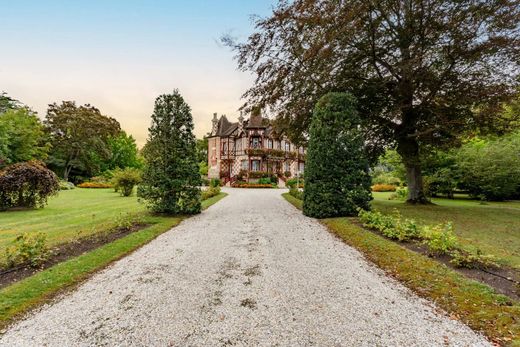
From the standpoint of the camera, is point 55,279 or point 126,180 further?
point 126,180

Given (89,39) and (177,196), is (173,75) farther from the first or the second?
(177,196)

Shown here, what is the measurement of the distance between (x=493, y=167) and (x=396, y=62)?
10412 millimetres

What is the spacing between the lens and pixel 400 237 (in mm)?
6316

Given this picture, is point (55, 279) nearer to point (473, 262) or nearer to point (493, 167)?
point (473, 262)

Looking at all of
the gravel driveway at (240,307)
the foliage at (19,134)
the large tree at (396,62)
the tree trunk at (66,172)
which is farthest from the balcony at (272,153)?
the gravel driveway at (240,307)

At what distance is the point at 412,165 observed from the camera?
13.8 m

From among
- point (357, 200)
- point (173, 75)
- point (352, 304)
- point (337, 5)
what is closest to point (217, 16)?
point (173, 75)

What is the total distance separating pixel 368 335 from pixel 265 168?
35328 mm

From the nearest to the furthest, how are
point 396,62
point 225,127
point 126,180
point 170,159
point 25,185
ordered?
1. point 170,159
2. point 396,62
3. point 25,185
4. point 126,180
5. point 225,127

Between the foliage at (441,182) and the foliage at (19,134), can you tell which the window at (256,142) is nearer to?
the foliage at (441,182)

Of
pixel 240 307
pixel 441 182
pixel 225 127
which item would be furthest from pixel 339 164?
pixel 225 127

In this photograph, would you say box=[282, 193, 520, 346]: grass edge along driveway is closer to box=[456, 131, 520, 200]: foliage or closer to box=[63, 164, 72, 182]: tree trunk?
box=[456, 131, 520, 200]: foliage

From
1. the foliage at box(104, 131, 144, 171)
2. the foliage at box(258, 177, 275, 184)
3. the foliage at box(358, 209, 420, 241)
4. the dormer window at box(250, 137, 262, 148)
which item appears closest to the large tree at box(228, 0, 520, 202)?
the foliage at box(358, 209, 420, 241)

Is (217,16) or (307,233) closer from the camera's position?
(307,233)
